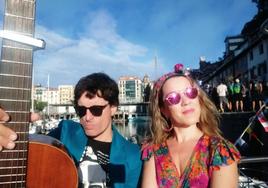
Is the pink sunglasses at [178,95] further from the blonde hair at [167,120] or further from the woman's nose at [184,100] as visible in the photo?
the blonde hair at [167,120]

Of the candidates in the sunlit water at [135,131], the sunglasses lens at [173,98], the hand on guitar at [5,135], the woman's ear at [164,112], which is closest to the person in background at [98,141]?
the sunlit water at [135,131]

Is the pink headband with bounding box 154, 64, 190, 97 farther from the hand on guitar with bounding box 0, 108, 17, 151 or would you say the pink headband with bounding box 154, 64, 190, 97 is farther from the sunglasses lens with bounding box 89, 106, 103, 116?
the hand on guitar with bounding box 0, 108, 17, 151

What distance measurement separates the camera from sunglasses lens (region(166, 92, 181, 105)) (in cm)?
238

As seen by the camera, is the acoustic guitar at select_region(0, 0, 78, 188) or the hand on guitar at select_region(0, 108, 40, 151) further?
the acoustic guitar at select_region(0, 0, 78, 188)

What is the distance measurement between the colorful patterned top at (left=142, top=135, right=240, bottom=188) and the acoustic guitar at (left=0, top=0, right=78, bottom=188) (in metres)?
0.70

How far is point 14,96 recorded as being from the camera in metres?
1.95

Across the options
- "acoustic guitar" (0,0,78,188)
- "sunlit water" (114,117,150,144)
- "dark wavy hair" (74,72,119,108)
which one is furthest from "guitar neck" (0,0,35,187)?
"sunlit water" (114,117,150,144)

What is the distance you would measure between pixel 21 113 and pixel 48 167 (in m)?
0.40

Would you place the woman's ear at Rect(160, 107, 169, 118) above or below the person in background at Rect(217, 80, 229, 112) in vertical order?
below

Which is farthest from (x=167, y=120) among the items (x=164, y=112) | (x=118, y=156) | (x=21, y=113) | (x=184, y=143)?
(x=21, y=113)

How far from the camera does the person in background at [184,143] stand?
6.85 ft

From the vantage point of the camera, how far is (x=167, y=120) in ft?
8.95

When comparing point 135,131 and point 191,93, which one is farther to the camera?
point 135,131

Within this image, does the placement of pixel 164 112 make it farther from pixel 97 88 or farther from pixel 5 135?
pixel 5 135
